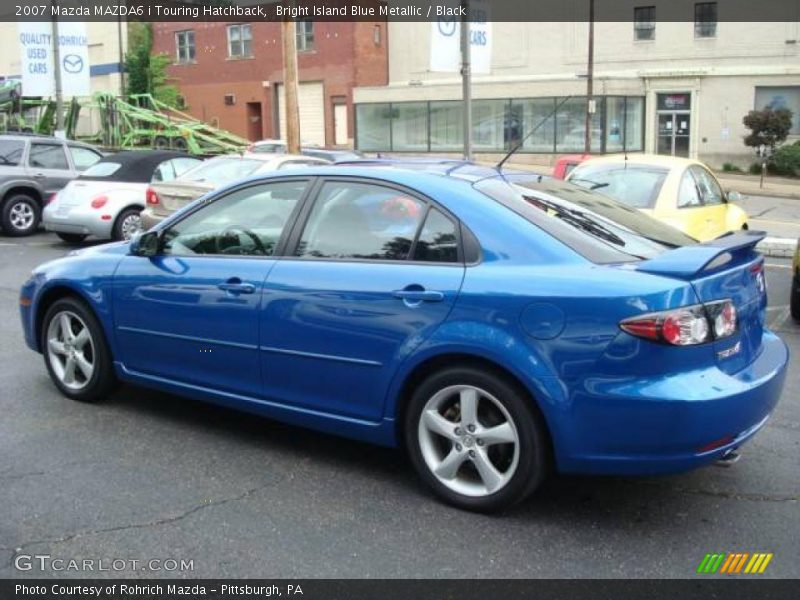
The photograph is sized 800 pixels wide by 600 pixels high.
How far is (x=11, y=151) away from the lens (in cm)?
1503

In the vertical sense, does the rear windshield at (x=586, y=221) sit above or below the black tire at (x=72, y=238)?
above

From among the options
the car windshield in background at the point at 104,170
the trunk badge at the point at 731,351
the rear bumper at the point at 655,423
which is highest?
the car windshield in background at the point at 104,170

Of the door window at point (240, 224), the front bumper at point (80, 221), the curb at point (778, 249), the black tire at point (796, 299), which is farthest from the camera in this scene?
the front bumper at point (80, 221)

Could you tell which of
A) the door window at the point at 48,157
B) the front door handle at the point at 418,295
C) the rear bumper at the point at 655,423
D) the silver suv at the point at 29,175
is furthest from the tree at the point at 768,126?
the front door handle at the point at 418,295

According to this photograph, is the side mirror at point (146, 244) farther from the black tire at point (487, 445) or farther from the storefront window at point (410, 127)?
the storefront window at point (410, 127)

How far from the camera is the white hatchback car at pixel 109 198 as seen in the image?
1316 cm

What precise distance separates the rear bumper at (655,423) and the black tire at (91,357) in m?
2.94

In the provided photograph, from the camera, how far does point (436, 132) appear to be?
130 feet

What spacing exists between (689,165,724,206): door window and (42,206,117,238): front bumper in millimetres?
8429

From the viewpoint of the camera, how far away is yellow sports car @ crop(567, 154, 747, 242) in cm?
877

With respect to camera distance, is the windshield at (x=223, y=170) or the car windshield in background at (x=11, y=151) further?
the car windshield in background at (x=11, y=151)

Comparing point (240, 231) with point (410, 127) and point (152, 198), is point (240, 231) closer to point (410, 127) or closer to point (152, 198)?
point (152, 198)

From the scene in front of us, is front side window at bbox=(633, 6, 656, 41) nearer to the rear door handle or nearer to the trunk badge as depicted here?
the trunk badge

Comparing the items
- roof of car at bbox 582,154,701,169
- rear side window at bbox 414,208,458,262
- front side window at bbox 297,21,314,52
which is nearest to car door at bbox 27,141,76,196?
roof of car at bbox 582,154,701,169
